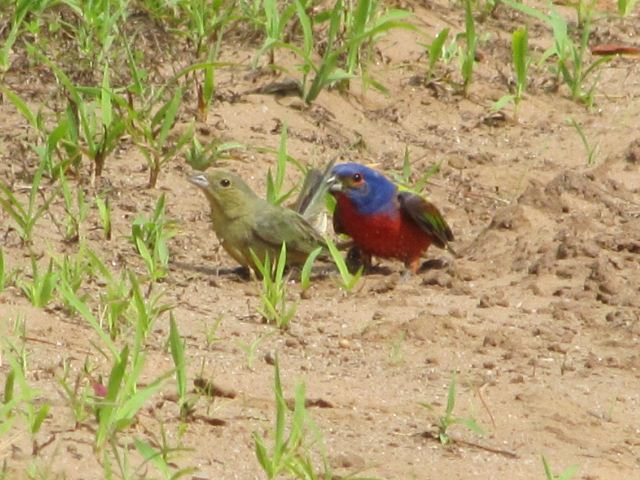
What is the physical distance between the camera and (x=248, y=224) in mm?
7219

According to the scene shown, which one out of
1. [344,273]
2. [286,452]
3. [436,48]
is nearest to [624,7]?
[436,48]

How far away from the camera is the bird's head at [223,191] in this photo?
7.26 metres

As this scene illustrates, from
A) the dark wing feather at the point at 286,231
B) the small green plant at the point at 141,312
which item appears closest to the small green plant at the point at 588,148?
the dark wing feather at the point at 286,231

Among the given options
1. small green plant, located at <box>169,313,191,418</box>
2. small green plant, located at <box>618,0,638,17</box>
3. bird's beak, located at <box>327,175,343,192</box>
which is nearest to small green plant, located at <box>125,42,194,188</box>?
bird's beak, located at <box>327,175,343,192</box>

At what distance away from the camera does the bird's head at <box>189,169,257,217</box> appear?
726cm

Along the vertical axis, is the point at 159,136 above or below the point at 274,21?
below

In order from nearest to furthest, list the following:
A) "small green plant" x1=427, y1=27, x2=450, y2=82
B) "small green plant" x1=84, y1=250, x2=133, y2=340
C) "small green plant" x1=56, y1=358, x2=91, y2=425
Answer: "small green plant" x1=56, y1=358, x2=91, y2=425
"small green plant" x1=84, y1=250, x2=133, y2=340
"small green plant" x1=427, y1=27, x2=450, y2=82

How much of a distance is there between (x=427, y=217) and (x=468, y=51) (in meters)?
1.74

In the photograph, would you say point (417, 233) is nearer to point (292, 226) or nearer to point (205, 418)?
point (292, 226)

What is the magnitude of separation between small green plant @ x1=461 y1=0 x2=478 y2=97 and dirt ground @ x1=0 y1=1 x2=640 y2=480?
0.14 m

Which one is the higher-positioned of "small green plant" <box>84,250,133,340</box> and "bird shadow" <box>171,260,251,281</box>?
"small green plant" <box>84,250,133,340</box>

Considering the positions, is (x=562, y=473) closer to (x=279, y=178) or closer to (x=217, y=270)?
(x=217, y=270)

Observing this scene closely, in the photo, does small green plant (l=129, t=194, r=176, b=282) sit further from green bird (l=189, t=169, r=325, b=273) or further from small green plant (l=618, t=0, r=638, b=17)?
small green plant (l=618, t=0, r=638, b=17)

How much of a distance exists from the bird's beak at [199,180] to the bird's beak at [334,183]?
0.63m
